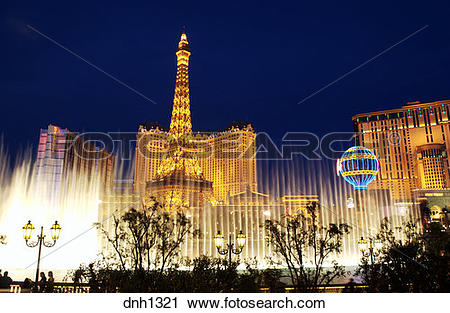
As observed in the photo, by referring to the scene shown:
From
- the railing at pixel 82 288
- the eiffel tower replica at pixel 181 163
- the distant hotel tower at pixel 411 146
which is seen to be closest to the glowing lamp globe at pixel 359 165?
the eiffel tower replica at pixel 181 163

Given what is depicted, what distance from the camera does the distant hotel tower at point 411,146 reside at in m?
89.5

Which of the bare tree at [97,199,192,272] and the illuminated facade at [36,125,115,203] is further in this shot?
the illuminated facade at [36,125,115,203]

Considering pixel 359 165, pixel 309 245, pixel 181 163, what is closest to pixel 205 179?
pixel 181 163

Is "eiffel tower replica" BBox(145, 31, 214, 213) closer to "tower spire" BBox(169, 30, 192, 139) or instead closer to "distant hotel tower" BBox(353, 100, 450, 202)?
"tower spire" BBox(169, 30, 192, 139)

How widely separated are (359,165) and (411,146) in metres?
61.2

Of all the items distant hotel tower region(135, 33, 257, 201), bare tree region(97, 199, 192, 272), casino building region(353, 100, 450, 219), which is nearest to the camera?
bare tree region(97, 199, 192, 272)

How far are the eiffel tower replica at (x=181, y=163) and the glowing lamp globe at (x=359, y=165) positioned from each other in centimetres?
2732

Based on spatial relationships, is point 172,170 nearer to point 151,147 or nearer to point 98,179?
point 98,179

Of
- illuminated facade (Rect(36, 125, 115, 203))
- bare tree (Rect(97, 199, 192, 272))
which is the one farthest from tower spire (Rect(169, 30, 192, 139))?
bare tree (Rect(97, 199, 192, 272))
